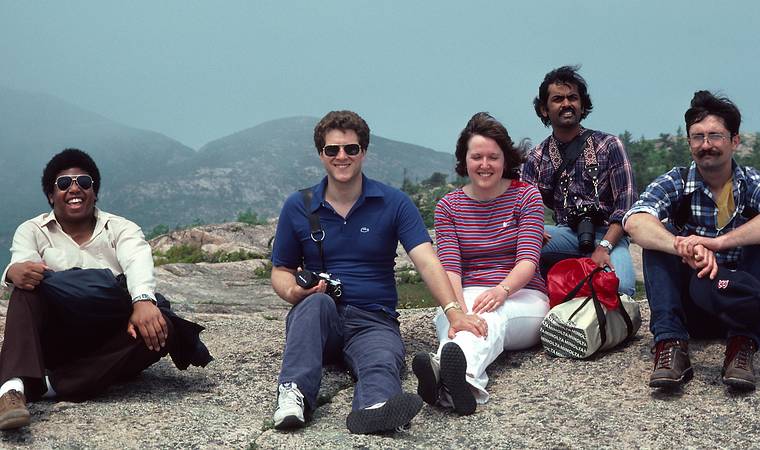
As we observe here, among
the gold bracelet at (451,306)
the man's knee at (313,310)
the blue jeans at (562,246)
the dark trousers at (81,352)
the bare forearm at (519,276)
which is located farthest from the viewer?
the blue jeans at (562,246)

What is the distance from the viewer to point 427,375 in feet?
18.4

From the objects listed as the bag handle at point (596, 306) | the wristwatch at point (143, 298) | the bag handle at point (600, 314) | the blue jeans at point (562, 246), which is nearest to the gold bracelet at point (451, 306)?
the bag handle at point (596, 306)

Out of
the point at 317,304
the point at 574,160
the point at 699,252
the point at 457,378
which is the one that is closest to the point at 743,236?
the point at 699,252

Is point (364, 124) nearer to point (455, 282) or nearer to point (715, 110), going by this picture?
point (455, 282)

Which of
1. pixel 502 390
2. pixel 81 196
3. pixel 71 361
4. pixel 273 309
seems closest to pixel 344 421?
pixel 502 390

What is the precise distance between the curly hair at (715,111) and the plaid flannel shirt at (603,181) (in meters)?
1.48

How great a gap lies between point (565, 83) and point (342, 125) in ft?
9.07

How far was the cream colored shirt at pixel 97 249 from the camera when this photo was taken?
19.8 ft

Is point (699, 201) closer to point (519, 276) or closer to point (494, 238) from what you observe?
point (519, 276)

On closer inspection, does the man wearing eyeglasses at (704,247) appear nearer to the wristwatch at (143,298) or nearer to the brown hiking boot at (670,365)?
the brown hiking boot at (670,365)

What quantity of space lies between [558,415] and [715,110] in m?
2.73

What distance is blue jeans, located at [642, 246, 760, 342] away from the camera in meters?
5.89

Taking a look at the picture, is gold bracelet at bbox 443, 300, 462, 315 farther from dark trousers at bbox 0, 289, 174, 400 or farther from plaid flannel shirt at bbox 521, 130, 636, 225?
plaid flannel shirt at bbox 521, 130, 636, 225

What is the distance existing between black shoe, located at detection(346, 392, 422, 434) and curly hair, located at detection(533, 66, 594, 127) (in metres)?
4.03
